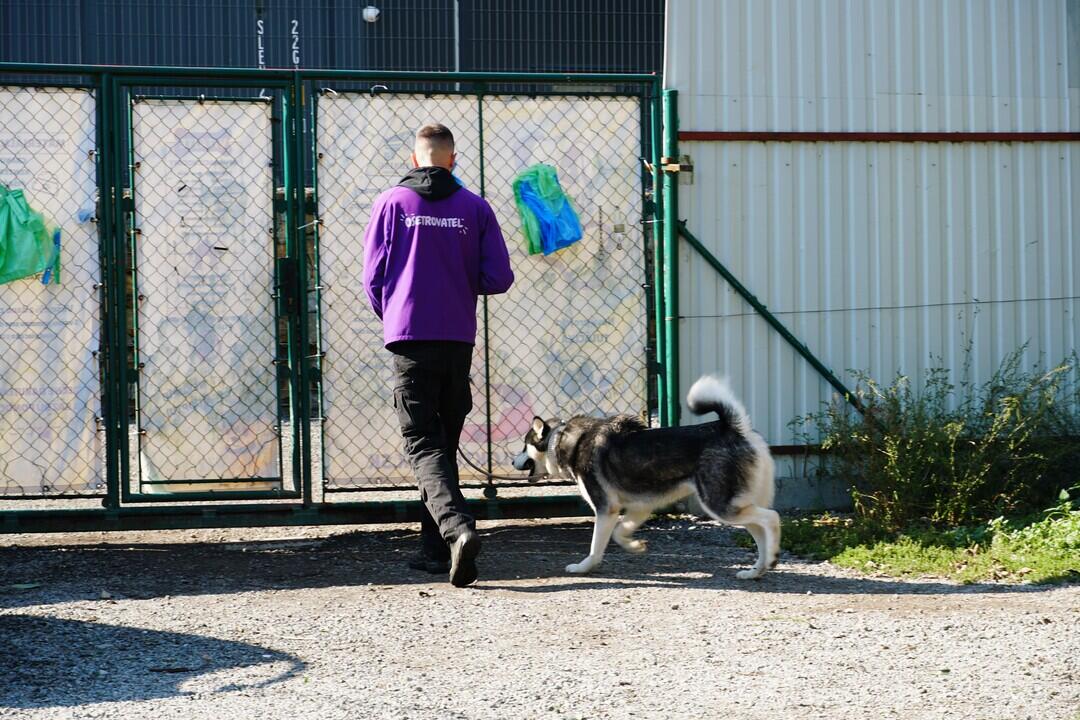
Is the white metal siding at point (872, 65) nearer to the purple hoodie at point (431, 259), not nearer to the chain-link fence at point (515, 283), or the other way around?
the chain-link fence at point (515, 283)

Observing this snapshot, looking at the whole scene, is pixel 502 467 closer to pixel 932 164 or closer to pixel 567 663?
pixel 567 663

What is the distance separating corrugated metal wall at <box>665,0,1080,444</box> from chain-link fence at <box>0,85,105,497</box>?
3326 mm

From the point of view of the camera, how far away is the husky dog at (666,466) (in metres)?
5.83

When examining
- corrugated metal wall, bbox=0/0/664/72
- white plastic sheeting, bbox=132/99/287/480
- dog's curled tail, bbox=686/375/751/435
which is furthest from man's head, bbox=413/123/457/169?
corrugated metal wall, bbox=0/0/664/72

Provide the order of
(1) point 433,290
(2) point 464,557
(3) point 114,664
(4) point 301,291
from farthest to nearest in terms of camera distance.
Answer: (4) point 301,291, (1) point 433,290, (2) point 464,557, (3) point 114,664

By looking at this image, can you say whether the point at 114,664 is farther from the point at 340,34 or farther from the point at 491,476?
the point at 340,34

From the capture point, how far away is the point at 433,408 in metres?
5.87

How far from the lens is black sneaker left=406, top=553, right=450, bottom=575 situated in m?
6.10

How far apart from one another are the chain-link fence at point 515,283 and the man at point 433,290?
2.91 ft

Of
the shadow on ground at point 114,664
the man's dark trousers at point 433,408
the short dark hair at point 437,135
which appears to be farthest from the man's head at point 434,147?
the shadow on ground at point 114,664

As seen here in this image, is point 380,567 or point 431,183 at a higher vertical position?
point 431,183

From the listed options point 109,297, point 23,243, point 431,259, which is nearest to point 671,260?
point 431,259

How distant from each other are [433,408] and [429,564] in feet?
2.70

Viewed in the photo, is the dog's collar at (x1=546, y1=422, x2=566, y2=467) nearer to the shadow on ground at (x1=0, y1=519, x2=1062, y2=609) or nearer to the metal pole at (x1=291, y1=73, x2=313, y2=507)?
the shadow on ground at (x1=0, y1=519, x2=1062, y2=609)
